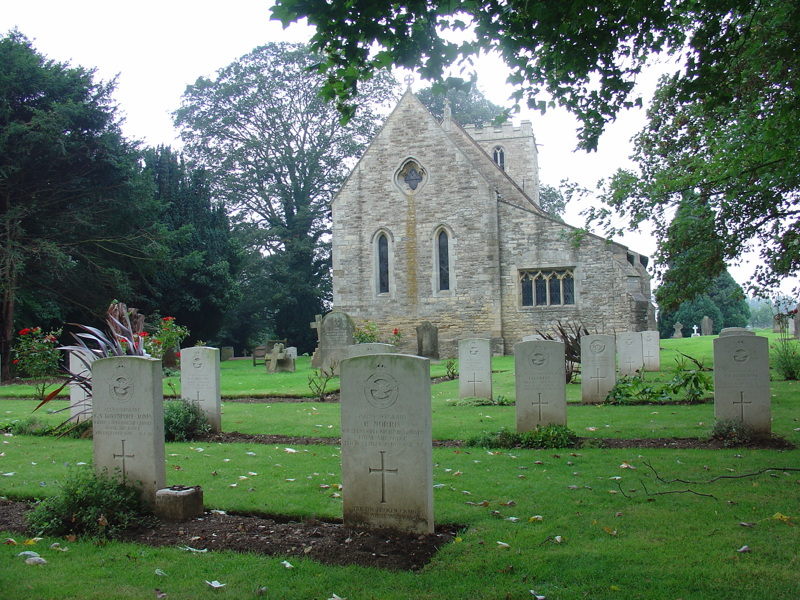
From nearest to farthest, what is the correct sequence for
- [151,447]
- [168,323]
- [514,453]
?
[151,447], [514,453], [168,323]

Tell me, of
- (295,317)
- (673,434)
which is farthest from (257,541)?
(295,317)

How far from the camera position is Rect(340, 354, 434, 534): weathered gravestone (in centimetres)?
471

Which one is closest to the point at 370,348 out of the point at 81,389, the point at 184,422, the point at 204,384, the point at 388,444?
the point at 204,384

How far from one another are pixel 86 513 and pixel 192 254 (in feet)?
76.5

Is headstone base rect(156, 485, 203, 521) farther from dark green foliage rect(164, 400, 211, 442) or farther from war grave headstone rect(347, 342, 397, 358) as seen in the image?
war grave headstone rect(347, 342, 397, 358)

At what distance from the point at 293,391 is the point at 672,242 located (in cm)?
905

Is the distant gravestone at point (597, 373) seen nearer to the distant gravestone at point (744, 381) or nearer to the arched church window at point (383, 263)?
the distant gravestone at point (744, 381)

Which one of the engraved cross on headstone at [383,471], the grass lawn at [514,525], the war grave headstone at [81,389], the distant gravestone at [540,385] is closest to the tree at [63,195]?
the war grave headstone at [81,389]

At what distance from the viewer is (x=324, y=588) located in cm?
378

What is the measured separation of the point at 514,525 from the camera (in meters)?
4.84

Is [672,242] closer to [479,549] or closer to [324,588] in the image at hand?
[479,549]

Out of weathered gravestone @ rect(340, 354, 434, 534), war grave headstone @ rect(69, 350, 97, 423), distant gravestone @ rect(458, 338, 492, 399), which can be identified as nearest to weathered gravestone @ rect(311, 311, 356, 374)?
distant gravestone @ rect(458, 338, 492, 399)

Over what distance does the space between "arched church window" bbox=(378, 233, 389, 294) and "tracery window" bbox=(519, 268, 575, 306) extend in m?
5.87

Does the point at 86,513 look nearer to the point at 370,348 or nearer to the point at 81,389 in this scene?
the point at 81,389
